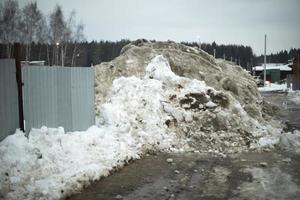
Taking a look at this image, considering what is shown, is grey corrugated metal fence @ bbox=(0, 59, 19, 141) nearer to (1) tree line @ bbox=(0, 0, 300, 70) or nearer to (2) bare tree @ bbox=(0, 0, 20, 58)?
(1) tree line @ bbox=(0, 0, 300, 70)

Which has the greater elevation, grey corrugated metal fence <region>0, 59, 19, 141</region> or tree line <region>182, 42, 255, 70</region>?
tree line <region>182, 42, 255, 70</region>

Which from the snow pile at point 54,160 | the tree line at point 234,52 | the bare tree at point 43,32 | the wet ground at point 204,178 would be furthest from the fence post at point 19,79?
the tree line at point 234,52

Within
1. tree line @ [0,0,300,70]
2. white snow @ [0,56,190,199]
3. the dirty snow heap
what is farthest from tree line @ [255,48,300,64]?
white snow @ [0,56,190,199]

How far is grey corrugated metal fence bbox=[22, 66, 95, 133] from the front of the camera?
28.3 ft

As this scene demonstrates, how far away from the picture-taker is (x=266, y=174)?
8.80 metres

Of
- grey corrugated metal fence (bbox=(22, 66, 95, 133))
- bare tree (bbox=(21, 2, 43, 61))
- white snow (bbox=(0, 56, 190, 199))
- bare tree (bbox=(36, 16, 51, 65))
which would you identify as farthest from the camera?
bare tree (bbox=(36, 16, 51, 65))

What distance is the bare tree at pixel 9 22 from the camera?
37.6 meters

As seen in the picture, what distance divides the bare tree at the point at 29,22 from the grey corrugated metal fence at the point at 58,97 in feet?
110

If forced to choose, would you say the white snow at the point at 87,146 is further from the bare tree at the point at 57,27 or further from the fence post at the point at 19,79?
the bare tree at the point at 57,27

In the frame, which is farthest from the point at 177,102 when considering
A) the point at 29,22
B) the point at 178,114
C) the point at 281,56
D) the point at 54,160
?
the point at 281,56

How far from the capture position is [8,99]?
320 inches

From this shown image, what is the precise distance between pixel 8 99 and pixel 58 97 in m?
1.56

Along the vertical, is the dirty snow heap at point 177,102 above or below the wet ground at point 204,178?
above

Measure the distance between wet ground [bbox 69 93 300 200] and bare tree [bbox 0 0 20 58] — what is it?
3146cm
